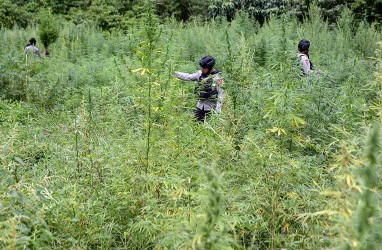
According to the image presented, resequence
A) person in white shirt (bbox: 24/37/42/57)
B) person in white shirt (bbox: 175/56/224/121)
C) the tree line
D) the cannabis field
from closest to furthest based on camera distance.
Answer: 1. the cannabis field
2. person in white shirt (bbox: 175/56/224/121)
3. person in white shirt (bbox: 24/37/42/57)
4. the tree line

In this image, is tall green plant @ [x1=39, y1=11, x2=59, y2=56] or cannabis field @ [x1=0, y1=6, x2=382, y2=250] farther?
tall green plant @ [x1=39, y1=11, x2=59, y2=56]

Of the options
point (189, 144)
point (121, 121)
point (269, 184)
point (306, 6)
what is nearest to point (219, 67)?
point (121, 121)

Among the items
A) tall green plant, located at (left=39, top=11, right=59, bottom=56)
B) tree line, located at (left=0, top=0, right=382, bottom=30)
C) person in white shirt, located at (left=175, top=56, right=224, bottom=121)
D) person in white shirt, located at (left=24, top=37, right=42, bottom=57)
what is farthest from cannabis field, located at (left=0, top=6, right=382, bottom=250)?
tree line, located at (left=0, top=0, right=382, bottom=30)

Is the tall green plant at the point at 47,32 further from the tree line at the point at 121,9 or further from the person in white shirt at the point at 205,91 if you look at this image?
the person in white shirt at the point at 205,91

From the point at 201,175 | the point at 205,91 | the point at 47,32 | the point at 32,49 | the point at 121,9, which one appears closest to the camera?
the point at 201,175

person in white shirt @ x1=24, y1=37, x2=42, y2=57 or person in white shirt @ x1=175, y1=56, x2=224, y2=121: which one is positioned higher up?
person in white shirt @ x1=175, y1=56, x2=224, y2=121

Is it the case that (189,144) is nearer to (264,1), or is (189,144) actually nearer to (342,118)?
(342,118)

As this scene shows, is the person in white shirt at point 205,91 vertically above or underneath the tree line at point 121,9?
above

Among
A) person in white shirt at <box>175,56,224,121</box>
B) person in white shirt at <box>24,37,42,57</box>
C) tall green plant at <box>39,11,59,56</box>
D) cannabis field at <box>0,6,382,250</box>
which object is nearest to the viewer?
cannabis field at <box>0,6,382,250</box>

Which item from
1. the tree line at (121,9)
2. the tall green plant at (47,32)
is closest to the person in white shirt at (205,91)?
the tall green plant at (47,32)

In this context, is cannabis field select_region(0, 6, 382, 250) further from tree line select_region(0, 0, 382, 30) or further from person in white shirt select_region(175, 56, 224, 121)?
tree line select_region(0, 0, 382, 30)

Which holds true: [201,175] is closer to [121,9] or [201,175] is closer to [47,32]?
[47,32]

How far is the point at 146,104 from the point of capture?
3.65 metres

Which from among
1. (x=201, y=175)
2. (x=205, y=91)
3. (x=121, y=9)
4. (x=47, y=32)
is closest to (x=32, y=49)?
(x=47, y=32)
